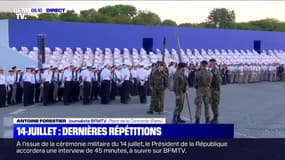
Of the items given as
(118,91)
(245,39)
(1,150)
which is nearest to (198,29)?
(245,39)

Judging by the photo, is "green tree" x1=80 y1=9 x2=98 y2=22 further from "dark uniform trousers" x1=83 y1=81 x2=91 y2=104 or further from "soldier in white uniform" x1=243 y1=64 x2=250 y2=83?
"dark uniform trousers" x1=83 y1=81 x2=91 y2=104

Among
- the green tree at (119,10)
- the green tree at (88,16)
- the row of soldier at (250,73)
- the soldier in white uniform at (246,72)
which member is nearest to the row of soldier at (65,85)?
the row of soldier at (250,73)

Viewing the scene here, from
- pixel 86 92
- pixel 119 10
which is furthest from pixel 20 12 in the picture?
pixel 119 10

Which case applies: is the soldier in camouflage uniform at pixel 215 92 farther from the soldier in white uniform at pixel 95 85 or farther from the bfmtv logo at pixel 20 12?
the bfmtv logo at pixel 20 12

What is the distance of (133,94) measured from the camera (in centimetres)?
2403

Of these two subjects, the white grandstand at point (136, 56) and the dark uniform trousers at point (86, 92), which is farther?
the white grandstand at point (136, 56)

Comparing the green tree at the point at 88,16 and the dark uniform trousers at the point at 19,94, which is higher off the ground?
the green tree at the point at 88,16

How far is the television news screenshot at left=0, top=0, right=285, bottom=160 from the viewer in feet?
28.5
